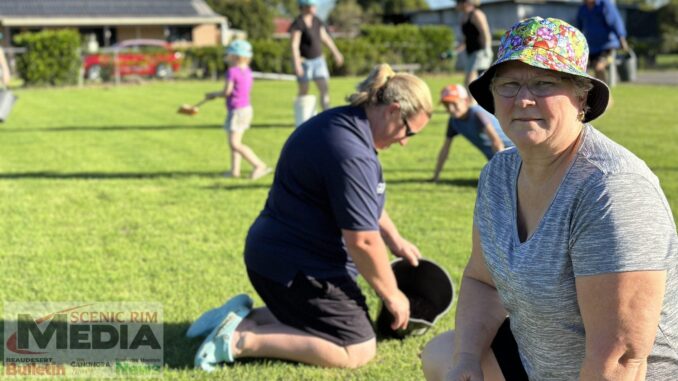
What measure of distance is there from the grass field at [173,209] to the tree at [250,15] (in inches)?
1516

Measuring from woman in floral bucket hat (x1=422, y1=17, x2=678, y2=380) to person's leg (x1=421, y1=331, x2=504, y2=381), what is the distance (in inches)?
6.3

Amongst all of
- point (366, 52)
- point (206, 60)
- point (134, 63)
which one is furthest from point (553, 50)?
point (366, 52)

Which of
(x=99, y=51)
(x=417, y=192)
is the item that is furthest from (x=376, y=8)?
(x=417, y=192)

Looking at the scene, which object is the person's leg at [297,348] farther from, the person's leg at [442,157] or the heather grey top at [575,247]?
the person's leg at [442,157]

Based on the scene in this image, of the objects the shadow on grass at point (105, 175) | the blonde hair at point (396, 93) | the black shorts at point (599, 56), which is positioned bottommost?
the shadow on grass at point (105, 175)

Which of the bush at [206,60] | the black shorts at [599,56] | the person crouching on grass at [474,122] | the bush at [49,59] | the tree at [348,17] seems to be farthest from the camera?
the tree at [348,17]

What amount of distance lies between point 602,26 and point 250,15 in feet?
139

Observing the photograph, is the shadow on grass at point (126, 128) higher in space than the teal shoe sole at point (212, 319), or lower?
lower

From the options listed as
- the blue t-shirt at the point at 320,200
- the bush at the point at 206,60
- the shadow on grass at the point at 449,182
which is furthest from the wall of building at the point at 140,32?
the blue t-shirt at the point at 320,200

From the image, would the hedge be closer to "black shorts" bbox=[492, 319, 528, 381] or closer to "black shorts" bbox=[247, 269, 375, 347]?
"black shorts" bbox=[247, 269, 375, 347]

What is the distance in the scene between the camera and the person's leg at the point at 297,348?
3.59 metres

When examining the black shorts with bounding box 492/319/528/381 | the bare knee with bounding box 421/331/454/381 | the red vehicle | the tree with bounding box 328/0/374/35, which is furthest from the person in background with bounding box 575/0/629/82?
the tree with bounding box 328/0/374/35

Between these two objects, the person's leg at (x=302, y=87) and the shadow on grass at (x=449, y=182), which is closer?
the shadow on grass at (x=449, y=182)

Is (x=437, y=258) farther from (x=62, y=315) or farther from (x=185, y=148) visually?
(x=185, y=148)
